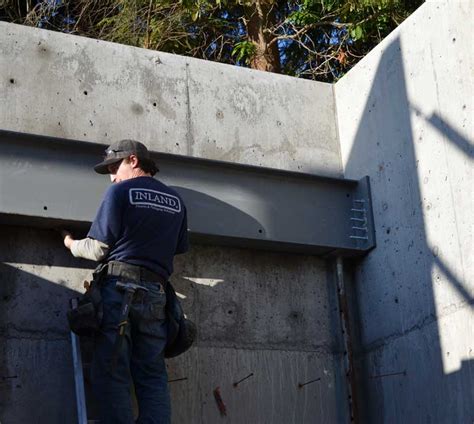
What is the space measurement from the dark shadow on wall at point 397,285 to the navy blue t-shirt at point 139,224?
1.57 metres

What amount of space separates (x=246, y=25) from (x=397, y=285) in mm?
6007

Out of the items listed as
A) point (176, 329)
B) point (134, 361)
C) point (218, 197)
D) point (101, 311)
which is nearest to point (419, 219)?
point (218, 197)

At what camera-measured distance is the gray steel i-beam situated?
5504 mm

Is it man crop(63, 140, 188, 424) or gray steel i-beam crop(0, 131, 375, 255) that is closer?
man crop(63, 140, 188, 424)

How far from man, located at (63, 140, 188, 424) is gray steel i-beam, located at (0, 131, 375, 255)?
1.12 feet

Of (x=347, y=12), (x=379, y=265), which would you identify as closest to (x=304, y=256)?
(x=379, y=265)

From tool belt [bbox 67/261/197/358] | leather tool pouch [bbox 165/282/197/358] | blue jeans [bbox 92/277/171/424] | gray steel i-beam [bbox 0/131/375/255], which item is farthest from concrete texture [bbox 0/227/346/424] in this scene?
blue jeans [bbox 92/277/171/424]

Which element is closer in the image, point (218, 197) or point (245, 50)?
point (218, 197)

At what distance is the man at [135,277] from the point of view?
484 centimetres

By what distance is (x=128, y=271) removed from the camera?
504 centimetres

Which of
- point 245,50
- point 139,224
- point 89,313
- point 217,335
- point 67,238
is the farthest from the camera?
point 245,50

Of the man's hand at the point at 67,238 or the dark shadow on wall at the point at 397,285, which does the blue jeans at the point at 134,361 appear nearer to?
the man's hand at the point at 67,238

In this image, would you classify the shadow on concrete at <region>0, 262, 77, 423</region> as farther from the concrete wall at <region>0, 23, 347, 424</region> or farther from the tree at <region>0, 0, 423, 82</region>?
the tree at <region>0, 0, 423, 82</region>

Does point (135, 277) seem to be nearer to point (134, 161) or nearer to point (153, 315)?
point (153, 315)
